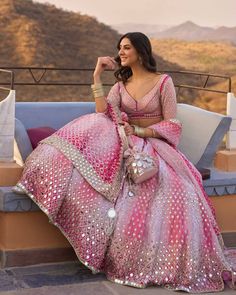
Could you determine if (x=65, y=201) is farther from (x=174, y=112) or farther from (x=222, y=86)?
(x=222, y=86)

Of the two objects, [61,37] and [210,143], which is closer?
[210,143]

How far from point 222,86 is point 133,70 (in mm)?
16323

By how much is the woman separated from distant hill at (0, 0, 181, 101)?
681 inches

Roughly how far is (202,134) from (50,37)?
65.2 feet

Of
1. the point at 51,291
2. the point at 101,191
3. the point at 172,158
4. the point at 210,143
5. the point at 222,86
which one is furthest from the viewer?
the point at 222,86

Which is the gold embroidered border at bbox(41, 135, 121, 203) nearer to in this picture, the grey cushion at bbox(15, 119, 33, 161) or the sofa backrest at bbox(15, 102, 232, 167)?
the grey cushion at bbox(15, 119, 33, 161)

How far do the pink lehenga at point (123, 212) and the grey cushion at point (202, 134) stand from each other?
73 cm

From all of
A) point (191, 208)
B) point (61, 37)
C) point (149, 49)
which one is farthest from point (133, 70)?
point (61, 37)

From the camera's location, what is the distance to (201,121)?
201 inches

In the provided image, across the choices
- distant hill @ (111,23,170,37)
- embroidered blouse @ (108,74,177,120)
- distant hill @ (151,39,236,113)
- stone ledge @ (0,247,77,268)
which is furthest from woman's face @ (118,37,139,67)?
distant hill @ (151,39,236,113)

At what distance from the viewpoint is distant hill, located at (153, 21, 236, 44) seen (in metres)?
20.4

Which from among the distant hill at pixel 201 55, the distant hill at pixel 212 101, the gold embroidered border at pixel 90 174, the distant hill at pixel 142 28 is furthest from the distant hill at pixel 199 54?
the gold embroidered border at pixel 90 174

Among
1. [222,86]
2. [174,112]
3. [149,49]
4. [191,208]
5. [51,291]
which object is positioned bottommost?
[222,86]

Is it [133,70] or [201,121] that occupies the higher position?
[133,70]
